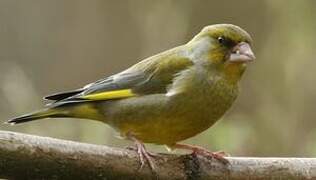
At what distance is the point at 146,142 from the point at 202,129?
197mm

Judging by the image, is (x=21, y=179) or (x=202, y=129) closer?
(x=21, y=179)

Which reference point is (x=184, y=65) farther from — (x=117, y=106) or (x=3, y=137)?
(x=3, y=137)

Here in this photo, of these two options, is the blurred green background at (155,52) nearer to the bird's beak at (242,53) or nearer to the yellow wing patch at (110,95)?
the yellow wing patch at (110,95)

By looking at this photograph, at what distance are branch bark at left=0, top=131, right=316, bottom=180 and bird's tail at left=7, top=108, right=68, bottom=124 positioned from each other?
524 mm

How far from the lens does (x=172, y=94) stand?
3.33 meters

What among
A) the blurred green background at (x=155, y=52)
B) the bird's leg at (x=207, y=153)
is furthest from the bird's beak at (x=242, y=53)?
the blurred green background at (x=155, y=52)

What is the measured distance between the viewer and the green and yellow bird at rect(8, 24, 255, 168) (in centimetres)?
329

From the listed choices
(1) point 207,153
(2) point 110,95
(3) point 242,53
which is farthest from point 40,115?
(3) point 242,53

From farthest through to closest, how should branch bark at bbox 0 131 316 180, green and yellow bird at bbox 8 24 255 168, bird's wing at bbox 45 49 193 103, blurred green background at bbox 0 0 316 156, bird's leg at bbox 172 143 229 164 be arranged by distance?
blurred green background at bbox 0 0 316 156 → bird's wing at bbox 45 49 193 103 → green and yellow bird at bbox 8 24 255 168 → bird's leg at bbox 172 143 229 164 → branch bark at bbox 0 131 316 180

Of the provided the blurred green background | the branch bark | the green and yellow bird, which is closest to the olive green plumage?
the green and yellow bird

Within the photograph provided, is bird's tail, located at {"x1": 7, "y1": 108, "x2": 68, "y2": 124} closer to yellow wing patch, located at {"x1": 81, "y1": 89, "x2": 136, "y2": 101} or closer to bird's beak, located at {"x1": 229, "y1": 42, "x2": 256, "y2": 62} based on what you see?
yellow wing patch, located at {"x1": 81, "y1": 89, "x2": 136, "y2": 101}

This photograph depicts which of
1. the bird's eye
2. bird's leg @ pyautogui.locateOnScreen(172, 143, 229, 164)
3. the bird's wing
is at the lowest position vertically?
bird's leg @ pyautogui.locateOnScreen(172, 143, 229, 164)

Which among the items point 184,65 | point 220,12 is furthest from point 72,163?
point 220,12

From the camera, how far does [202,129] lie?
332 cm
